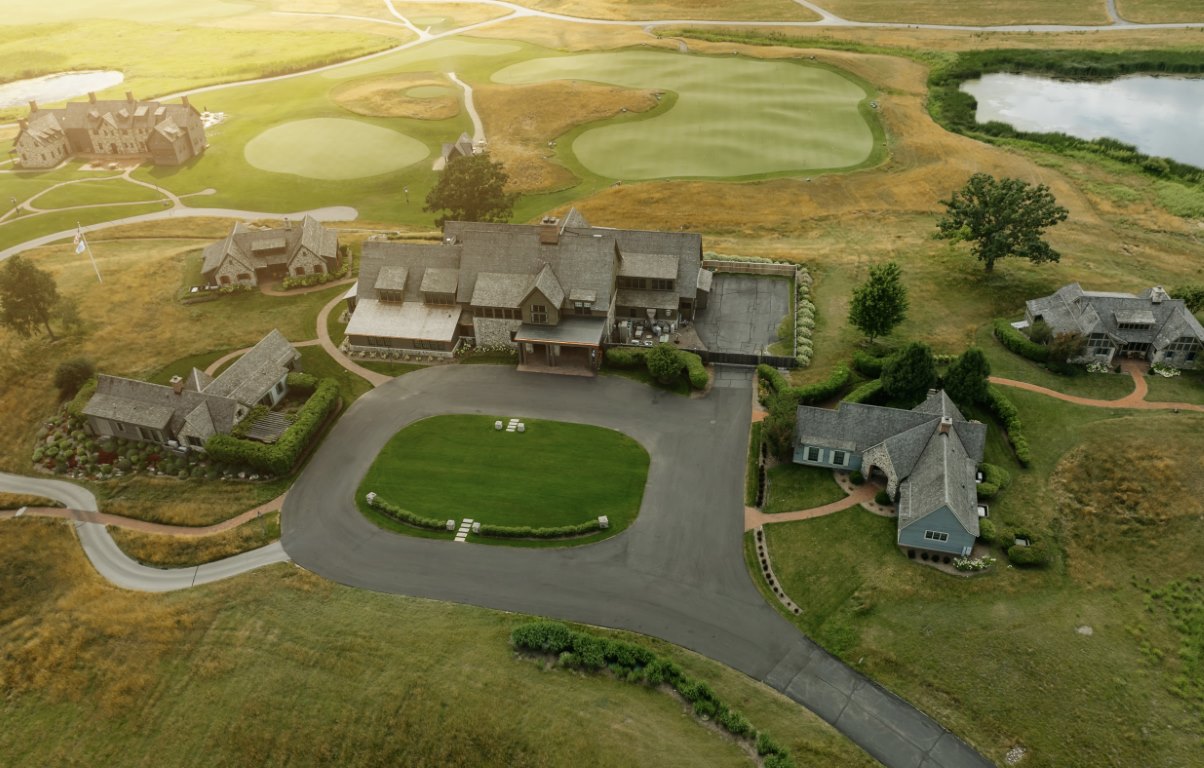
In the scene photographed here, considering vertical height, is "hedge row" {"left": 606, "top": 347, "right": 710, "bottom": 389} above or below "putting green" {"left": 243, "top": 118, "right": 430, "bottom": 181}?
below

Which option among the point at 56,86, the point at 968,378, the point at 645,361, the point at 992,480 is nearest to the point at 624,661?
the point at 992,480

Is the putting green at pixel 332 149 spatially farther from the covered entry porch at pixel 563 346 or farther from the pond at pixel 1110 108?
the pond at pixel 1110 108

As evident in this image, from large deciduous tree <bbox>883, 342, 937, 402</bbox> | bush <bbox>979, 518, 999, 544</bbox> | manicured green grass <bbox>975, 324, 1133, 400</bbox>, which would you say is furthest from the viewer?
manicured green grass <bbox>975, 324, 1133, 400</bbox>

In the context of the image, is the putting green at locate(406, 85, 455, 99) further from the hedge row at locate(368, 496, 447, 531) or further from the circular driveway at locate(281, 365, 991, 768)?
the hedge row at locate(368, 496, 447, 531)

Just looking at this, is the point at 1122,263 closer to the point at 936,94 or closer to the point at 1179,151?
the point at 1179,151

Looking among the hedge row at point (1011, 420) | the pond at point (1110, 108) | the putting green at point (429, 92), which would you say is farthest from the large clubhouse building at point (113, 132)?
the pond at point (1110, 108)

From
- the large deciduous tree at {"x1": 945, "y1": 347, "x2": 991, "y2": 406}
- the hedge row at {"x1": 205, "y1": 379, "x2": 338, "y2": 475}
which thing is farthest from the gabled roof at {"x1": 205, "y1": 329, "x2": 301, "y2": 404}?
the large deciduous tree at {"x1": 945, "y1": 347, "x2": 991, "y2": 406}

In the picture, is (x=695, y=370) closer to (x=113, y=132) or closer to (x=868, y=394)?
(x=868, y=394)

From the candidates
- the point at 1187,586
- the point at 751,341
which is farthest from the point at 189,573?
the point at 1187,586
